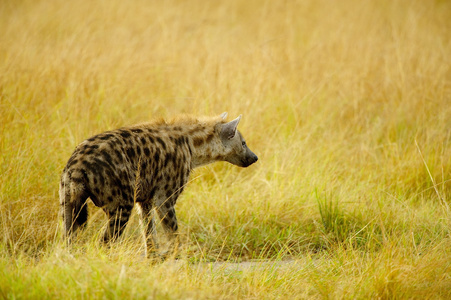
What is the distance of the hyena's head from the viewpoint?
15.4ft

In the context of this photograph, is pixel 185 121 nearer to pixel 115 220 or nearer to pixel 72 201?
Answer: pixel 115 220

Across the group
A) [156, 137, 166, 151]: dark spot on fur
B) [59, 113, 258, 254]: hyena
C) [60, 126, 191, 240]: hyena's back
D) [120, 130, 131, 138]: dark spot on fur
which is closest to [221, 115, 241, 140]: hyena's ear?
[59, 113, 258, 254]: hyena

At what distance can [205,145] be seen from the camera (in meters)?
4.66

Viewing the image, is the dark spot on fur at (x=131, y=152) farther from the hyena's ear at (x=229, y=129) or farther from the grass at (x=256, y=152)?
the hyena's ear at (x=229, y=129)

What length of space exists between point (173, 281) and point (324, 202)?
209cm

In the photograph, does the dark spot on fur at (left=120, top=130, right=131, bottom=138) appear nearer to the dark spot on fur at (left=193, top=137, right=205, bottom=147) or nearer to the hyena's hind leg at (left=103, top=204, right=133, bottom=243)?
the hyena's hind leg at (left=103, top=204, right=133, bottom=243)

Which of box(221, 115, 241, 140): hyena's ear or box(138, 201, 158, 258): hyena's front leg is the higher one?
box(221, 115, 241, 140): hyena's ear

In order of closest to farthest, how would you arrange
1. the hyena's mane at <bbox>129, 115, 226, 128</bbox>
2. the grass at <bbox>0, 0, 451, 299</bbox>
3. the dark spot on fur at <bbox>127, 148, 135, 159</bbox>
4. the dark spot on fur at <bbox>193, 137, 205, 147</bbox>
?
the grass at <bbox>0, 0, 451, 299</bbox>
the dark spot on fur at <bbox>127, 148, 135, 159</bbox>
the hyena's mane at <bbox>129, 115, 226, 128</bbox>
the dark spot on fur at <bbox>193, 137, 205, 147</bbox>

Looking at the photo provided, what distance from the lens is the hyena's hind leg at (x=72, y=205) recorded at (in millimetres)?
3402

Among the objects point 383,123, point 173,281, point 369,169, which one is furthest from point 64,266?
point 383,123

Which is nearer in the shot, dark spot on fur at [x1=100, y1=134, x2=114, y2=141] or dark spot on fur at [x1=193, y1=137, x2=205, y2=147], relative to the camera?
dark spot on fur at [x1=100, y1=134, x2=114, y2=141]

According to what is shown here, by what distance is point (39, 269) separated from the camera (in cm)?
322

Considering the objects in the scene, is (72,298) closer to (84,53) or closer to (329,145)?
(329,145)

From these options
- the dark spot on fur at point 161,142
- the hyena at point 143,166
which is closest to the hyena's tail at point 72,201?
the hyena at point 143,166
